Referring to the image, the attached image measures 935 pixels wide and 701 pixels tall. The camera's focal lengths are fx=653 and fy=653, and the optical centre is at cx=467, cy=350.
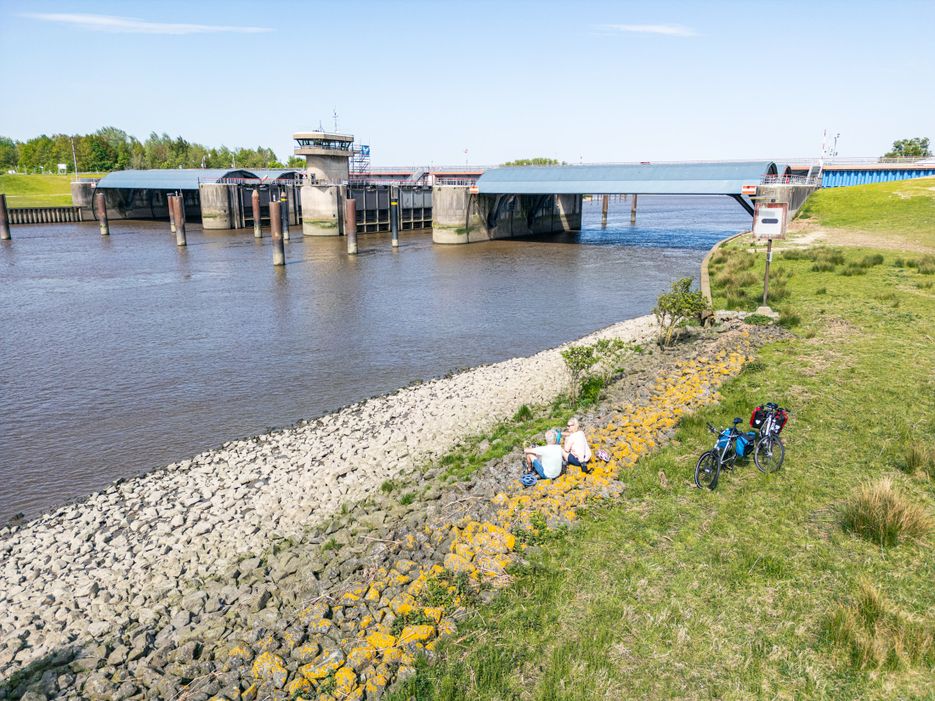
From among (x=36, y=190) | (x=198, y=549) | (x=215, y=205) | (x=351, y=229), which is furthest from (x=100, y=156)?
(x=198, y=549)

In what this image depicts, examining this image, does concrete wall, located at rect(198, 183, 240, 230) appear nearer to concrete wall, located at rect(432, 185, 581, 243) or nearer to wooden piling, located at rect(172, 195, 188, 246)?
wooden piling, located at rect(172, 195, 188, 246)

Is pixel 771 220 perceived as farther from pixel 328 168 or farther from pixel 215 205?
pixel 215 205

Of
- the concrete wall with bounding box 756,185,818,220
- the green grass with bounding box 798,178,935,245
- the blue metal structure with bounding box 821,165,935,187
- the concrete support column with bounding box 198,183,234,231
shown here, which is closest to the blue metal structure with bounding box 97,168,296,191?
the concrete support column with bounding box 198,183,234,231

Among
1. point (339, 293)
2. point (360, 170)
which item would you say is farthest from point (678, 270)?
point (360, 170)

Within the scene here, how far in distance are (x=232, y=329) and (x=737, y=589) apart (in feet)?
108

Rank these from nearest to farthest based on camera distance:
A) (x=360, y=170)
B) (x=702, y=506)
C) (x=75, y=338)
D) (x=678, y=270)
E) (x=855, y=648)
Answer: (x=855, y=648)
(x=702, y=506)
(x=75, y=338)
(x=678, y=270)
(x=360, y=170)

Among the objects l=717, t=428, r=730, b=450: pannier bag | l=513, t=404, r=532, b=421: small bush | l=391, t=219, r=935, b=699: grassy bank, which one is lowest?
l=513, t=404, r=532, b=421: small bush

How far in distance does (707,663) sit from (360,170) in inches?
4040

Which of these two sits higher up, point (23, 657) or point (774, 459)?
point (774, 459)

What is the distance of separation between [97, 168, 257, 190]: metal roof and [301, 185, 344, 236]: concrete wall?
20451mm

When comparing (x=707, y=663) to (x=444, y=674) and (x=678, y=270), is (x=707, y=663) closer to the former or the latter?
A: (x=444, y=674)

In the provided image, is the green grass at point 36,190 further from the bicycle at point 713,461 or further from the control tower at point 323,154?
the bicycle at point 713,461

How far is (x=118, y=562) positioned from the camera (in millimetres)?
14391

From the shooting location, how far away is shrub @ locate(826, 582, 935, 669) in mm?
8492
